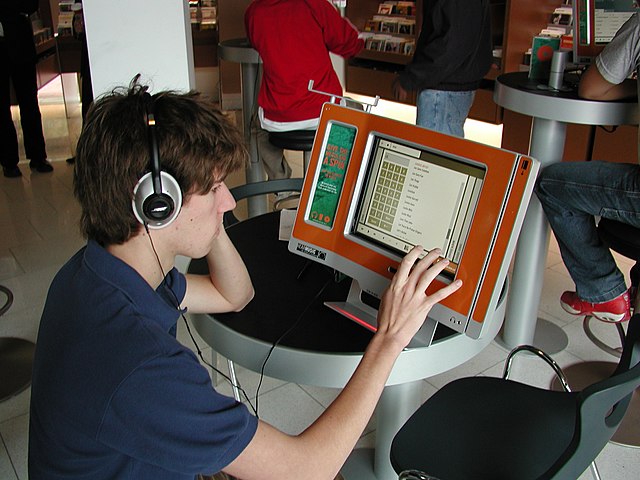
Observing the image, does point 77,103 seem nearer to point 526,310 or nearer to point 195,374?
point 526,310

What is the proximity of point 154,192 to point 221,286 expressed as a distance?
0.44 metres

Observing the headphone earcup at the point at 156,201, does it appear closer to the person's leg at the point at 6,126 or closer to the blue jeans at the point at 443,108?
the blue jeans at the point at 443,108

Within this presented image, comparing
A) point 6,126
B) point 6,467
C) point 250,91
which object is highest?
point 250,91

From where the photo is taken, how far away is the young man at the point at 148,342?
33.5 inches

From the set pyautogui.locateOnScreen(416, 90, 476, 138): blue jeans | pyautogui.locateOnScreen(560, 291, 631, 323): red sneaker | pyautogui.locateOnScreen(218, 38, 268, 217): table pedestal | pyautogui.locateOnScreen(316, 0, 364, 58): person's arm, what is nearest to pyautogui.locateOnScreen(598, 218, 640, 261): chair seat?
pyautogui.locateOnScreen(560, 291, 631, 323): red sneaker

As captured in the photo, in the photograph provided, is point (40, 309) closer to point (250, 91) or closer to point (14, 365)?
point (14, 365)

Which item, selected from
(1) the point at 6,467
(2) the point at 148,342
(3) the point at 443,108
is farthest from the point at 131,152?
(3) the point at 443,108

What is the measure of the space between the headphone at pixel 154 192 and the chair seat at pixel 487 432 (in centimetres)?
73

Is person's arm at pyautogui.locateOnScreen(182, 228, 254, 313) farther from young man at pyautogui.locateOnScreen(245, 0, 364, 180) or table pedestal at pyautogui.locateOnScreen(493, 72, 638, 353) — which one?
young man at pyautogui.locateOnScreen(245, 0, 364, 180)

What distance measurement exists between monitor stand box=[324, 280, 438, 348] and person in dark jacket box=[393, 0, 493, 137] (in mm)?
1661

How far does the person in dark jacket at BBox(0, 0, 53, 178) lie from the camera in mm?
4250

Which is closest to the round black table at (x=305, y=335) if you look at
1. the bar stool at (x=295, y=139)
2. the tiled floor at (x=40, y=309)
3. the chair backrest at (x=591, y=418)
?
the chair backrest at (x=591, y=418)

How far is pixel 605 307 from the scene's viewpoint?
2299 millimetres

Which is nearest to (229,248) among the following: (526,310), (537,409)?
(537,409)
